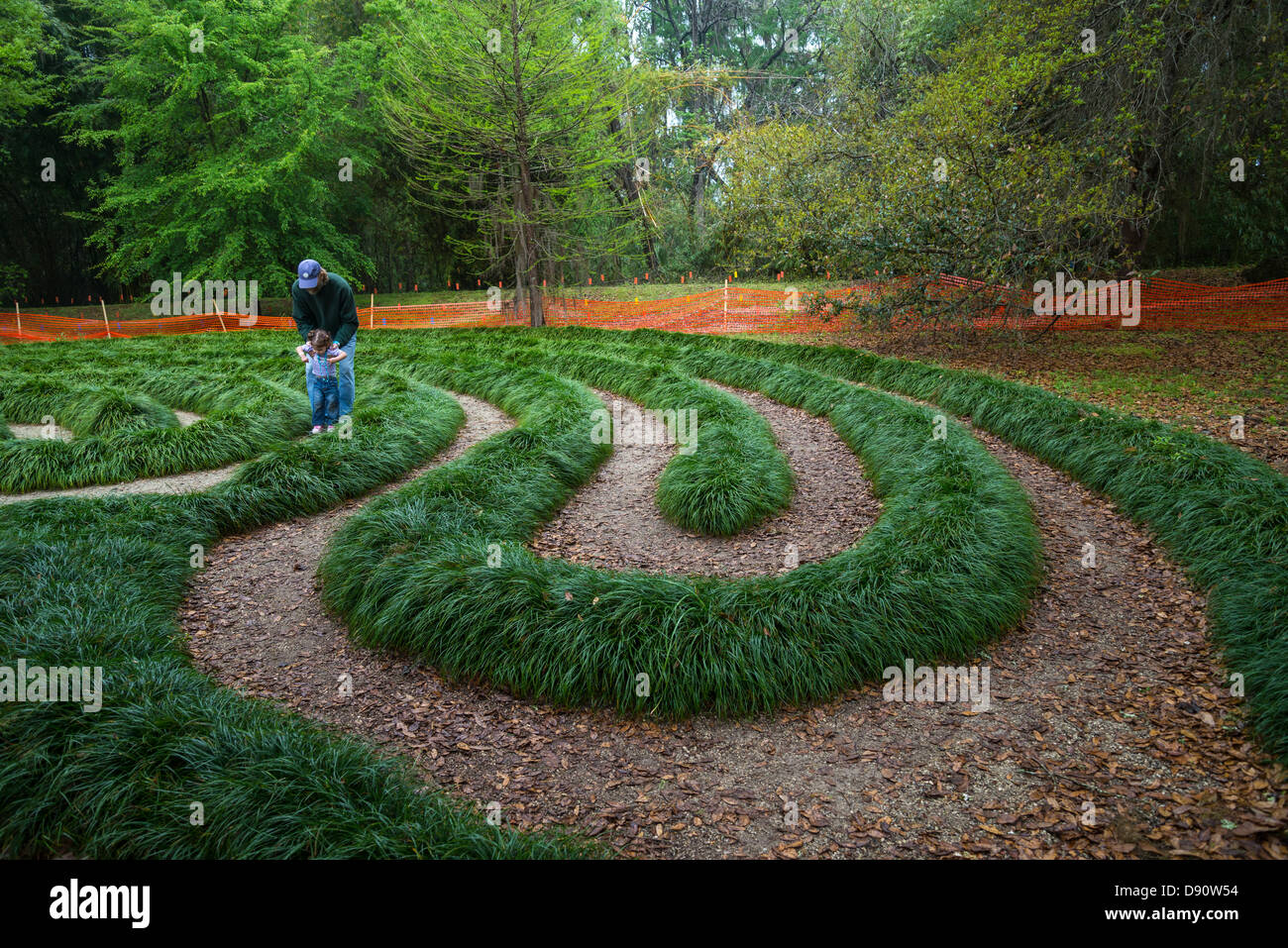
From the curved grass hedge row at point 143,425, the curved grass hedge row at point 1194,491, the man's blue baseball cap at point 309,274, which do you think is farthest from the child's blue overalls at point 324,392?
the curved grass hedge row at point 1194,491

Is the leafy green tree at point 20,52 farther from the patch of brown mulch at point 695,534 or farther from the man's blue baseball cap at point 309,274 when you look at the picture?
the patch of brown mulch at point 695,534

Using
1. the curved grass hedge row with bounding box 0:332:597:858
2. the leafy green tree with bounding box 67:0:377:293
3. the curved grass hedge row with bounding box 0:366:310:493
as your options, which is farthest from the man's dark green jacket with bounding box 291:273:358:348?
the leafy green tree with bounding box 67:0:377:293

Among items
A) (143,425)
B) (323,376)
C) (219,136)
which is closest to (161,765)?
(323,376)

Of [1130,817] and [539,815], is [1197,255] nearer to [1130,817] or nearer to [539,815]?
[1130,817]

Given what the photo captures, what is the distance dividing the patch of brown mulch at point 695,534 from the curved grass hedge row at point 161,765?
2.42 m

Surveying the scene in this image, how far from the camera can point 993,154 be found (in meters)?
10.3

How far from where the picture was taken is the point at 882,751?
11.3 feet

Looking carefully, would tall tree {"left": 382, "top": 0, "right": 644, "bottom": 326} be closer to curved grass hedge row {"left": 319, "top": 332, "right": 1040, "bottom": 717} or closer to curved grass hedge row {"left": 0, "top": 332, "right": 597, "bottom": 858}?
curved grass hedge row {"left": 319, "top": 332, "right": 1040, "bottom": 717}

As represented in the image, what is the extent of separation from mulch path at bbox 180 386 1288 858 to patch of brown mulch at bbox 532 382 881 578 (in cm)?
148

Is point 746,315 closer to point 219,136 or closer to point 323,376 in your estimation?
point 323,376

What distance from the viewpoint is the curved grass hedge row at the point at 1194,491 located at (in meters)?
3.78

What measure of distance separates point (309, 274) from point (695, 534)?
454 cm
